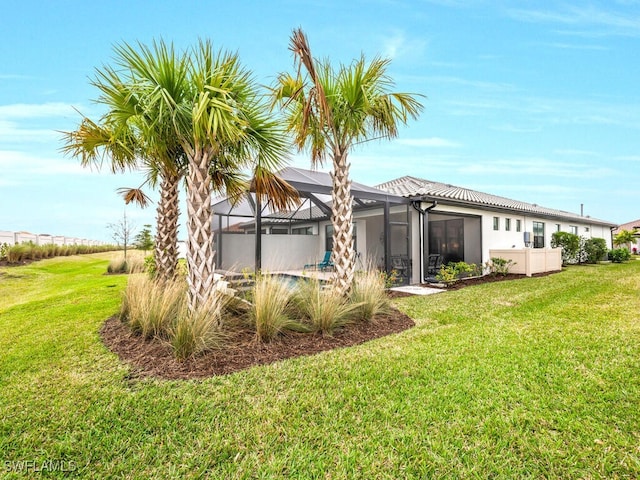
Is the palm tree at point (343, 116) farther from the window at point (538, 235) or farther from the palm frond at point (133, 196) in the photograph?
the window at point (538, 235)

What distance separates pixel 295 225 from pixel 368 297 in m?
9.50

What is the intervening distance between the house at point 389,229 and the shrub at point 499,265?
1.42 feet

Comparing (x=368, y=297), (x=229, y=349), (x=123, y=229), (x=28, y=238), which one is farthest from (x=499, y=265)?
(x=28, y=238)

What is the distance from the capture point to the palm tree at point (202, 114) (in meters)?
4.76

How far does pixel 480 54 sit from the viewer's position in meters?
11.4

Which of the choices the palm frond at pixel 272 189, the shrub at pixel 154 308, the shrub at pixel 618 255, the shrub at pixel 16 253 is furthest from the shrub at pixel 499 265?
the shrub at pixel 16 253

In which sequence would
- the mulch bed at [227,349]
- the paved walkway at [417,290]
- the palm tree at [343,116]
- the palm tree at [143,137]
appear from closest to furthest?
1. the mulch bed at [227,349]
2. the palm tree at [143,137]
3. the palm tree at [343,116]
4. the paved walkway at [417,290]

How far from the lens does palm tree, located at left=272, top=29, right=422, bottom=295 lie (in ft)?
21.0

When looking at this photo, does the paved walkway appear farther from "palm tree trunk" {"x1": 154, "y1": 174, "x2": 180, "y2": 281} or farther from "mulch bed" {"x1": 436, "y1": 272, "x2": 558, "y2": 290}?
"palm tree trunk" {"x1": 154, "y1": 174, "x2": 180, "y2": 281}

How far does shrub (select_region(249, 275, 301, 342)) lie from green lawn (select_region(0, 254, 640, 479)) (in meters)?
0.86

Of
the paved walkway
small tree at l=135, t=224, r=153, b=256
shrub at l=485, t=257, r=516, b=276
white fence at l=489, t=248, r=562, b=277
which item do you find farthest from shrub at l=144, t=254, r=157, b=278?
white fence at l=489, t=248, r=562, b=277

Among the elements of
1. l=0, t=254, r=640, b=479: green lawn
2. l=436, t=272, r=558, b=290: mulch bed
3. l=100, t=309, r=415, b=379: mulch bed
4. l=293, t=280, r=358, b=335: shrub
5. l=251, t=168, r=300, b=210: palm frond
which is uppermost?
l=251, t=168, r=300, b=210: palm frond

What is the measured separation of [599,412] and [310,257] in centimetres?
1121

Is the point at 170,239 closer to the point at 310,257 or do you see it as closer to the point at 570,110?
the point at 310,257
